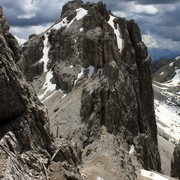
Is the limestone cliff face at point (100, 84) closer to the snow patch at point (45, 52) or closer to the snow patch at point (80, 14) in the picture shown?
the snow patch at point (80, 14)

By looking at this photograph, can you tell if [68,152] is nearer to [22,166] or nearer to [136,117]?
[22,166]

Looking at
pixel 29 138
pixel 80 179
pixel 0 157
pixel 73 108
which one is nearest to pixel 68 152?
pixel 80 179

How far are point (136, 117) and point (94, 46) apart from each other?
52.6ft

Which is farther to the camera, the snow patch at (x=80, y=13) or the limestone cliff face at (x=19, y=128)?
the snow patch at (x=80, y=13)

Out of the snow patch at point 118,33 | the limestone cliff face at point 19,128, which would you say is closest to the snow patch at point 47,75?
the snow patch at point 118,33

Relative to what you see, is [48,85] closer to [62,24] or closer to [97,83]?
[62,24]

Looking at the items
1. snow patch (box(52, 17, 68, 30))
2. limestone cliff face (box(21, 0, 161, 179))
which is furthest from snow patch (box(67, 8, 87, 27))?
snow patch (box(52, 17, 68, 30))

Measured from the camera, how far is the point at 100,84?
68938 mm

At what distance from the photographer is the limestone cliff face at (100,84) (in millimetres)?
65625

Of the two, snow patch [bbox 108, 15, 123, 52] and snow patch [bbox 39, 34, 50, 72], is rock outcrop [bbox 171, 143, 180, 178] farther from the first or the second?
snow patch [bbox 39, 34, 50, 72]

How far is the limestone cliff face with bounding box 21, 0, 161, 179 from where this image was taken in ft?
215

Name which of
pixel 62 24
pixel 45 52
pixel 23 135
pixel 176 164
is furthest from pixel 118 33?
pixel 23 135

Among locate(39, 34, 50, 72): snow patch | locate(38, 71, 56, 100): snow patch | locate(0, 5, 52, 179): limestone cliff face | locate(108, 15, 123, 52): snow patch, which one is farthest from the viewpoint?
locate(39, 34, 50, 72): snow patch

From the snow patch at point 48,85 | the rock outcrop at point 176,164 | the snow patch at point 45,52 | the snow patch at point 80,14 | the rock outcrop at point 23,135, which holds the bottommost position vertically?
the rock outcrop at point 176,164
